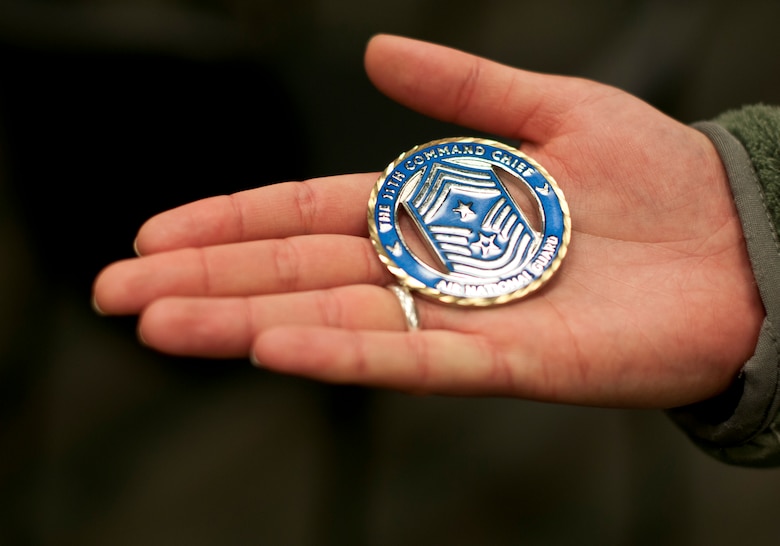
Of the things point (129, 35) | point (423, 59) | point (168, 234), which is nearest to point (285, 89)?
point (129, 35)

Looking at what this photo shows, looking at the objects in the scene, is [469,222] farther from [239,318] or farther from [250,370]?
[250,370]

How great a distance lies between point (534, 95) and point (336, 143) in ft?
2.52

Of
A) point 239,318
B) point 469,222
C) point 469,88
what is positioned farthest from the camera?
point 469,88

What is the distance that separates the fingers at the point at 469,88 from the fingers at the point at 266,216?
0.24m

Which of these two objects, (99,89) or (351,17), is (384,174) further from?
(99,89)

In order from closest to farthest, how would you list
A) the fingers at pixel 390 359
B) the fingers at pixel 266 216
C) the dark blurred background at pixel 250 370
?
the fingers at pixel 390 359 < the fingers at pixel 266 216 < the dark blurred background at pixel 250 370

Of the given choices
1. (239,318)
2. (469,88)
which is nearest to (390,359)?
(239,318)

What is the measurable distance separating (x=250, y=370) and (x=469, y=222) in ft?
2.86

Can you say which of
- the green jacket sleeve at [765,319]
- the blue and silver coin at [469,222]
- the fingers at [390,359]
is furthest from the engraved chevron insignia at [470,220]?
the green jacket sleeve at [765,319]

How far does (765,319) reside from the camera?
150cm

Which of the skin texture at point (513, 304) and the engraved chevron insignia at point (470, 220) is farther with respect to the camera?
the engraved chevron insignia at point (470, 220)

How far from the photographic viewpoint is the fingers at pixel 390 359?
120 cm

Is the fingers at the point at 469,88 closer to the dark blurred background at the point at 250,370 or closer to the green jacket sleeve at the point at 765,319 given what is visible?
the green jacket sleeve at the point at 765,319

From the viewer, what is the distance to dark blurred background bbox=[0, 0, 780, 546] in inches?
80.7
